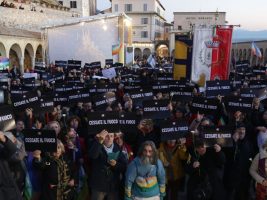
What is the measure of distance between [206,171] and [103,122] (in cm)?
185

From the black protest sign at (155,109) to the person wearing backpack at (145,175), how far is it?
263 cm

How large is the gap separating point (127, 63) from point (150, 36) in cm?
3627

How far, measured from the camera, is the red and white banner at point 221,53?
13289 mm

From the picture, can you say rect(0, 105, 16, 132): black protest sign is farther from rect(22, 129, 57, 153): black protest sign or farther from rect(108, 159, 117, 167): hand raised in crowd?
rect(108, 159, 117, 167): hand raised in crowd

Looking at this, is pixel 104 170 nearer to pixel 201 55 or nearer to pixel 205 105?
pixel 205 105

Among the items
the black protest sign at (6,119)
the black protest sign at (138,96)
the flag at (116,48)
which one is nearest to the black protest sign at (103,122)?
the black protest sign at (6,119)

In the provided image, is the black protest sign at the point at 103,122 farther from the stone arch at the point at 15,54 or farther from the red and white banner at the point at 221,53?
the stone arch at the point at 15,54

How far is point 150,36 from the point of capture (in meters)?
69.0

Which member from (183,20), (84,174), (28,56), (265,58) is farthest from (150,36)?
(84,174)

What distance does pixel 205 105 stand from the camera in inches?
311

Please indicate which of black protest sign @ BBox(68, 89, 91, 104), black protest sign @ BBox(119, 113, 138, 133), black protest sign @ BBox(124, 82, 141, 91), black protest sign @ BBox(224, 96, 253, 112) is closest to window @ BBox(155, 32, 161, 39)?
black protest sign @ BBox(124, 82, 141, 91)

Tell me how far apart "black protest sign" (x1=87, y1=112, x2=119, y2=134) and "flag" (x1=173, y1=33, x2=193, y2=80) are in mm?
9678

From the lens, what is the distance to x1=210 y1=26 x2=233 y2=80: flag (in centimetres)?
1329

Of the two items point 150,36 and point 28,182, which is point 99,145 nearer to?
point 28,182
